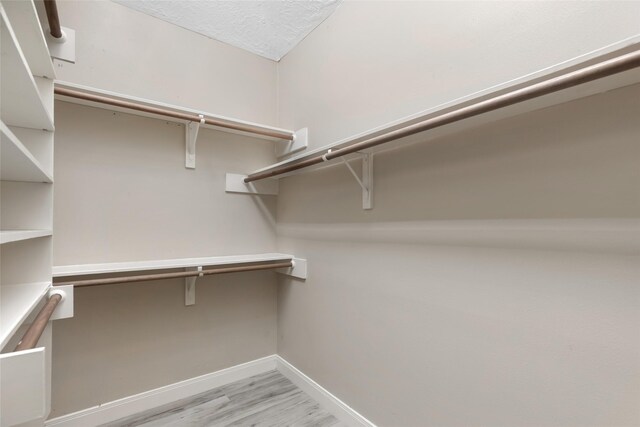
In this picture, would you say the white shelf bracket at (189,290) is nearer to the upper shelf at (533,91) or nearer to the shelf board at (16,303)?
the shelf board at (16,303)

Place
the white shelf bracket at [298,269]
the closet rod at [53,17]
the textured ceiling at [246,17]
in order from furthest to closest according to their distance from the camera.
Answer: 1. the white shelf bracket at [298,269]
2. the textured ceiling at [246,17]
3. the closet rod at [53,17]

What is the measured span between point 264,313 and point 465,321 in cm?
143

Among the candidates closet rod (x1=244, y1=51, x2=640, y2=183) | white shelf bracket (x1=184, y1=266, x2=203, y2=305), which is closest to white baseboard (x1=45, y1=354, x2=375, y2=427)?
white shelf bracket (x1=184, y1=266, x2=203, y2=305)

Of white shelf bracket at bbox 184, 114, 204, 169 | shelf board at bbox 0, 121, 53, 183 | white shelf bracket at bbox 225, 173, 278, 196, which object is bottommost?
shelf board at bbox 0, 121, 53, 183

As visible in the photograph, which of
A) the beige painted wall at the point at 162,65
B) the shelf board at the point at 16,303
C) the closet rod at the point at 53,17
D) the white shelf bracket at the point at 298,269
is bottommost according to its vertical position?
the white shelf bracket at the point at 298,269

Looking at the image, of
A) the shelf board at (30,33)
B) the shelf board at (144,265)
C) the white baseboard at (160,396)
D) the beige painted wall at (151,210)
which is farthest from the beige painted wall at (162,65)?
the white baseboard at (160,396)

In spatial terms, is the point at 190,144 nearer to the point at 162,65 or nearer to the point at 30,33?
the point at 162,65

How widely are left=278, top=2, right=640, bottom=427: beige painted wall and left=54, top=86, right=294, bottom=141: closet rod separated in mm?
342

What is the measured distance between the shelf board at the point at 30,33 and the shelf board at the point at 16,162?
38 centimetres

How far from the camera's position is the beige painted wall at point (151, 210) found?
61.1 inches

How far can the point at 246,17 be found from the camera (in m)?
1.76

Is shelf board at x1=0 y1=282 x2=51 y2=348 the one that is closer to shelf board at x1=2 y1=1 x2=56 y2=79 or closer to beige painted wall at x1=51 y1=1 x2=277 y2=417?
beige painted wall at x1=51 y1=1 x2=277 y2=417

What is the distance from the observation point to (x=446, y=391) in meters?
1.16

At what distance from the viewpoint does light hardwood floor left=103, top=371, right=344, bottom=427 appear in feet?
5.24
